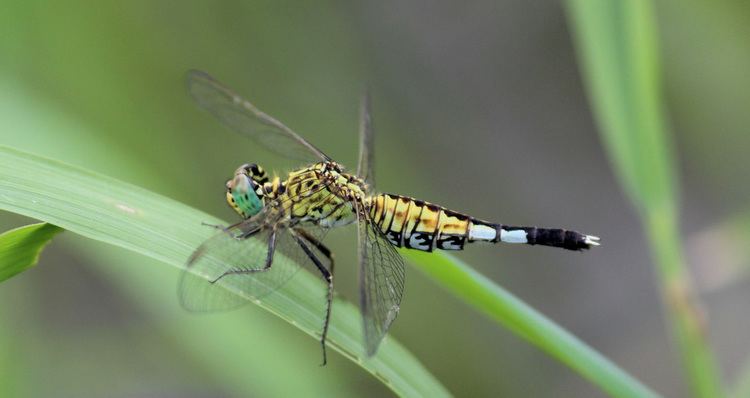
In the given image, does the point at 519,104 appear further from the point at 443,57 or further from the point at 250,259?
the point at 250,259

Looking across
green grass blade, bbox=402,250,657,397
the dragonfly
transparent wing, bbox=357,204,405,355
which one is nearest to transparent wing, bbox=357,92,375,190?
the dragonfly

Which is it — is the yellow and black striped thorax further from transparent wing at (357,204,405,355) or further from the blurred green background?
the blurred green background

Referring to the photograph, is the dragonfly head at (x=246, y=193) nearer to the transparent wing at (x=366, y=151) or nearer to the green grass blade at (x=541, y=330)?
the transparent wing at (x=366, y=151)

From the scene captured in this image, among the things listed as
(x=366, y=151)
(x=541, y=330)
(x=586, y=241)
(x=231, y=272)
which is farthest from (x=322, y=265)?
(x=586, y=241)

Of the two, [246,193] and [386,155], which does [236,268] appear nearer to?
[246,193]

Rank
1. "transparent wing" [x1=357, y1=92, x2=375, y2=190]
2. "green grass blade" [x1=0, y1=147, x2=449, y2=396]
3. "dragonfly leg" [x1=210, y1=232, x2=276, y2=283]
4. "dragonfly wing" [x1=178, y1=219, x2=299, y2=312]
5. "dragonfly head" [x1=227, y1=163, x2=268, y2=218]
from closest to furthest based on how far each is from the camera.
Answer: "green grass blade" [x1=0, y1=147, x2=449, y2=396] < "dragonfly wing" [x1=178, y1=219, x2=299, y2=312] < "dragonfly leg" [x1=210, y1=232, x2=276, y2=283] < "dragonfly head" [x1=227, y1=163, x2=268, y2=218] < "transparent wing" [x1=357, y1=92, x2=375, y2=190]

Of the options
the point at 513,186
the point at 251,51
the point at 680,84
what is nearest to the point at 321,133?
the point at 251,51
